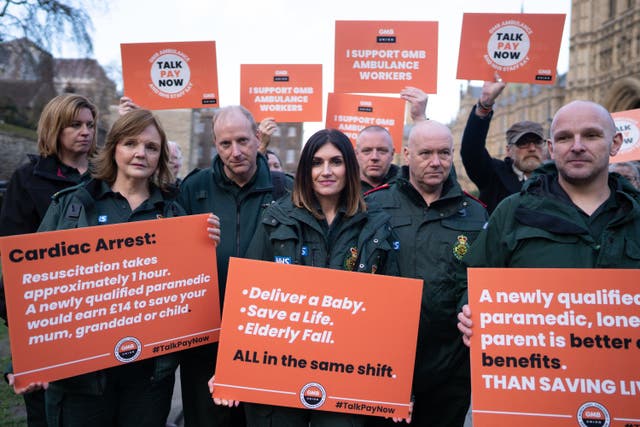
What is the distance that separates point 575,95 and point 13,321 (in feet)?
192

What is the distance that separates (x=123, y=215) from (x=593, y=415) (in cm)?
273

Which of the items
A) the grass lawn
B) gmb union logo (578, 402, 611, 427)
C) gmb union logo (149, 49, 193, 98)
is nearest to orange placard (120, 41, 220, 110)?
gmb union logo (149, 49, 193, 98)

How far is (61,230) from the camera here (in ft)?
8.37

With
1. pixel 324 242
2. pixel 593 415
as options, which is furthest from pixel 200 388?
pixel 593 415

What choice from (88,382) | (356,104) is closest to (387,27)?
(356,104)

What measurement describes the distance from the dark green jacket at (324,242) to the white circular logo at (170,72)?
2.46m

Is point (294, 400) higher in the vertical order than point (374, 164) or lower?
lower

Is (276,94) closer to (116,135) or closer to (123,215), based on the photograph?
(116,135)

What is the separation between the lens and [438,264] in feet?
9.84

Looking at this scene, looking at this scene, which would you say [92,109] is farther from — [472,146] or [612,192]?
[612,192]

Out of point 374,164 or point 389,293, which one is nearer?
point 389,293

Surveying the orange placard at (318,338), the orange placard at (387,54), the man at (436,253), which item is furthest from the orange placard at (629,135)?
the orange placard at (318,338)

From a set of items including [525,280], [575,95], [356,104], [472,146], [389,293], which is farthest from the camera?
[575,95]

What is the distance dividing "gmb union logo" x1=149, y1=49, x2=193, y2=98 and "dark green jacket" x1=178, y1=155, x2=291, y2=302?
150 cm
